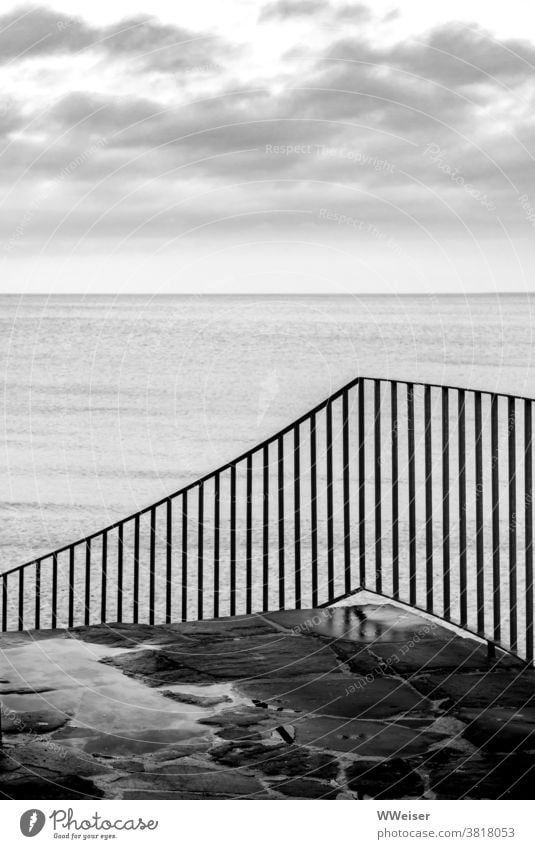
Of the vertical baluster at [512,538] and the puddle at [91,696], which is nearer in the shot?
the puddle at [91,696]

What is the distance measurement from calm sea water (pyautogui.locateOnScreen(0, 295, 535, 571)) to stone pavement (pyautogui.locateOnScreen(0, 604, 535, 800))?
16.1m

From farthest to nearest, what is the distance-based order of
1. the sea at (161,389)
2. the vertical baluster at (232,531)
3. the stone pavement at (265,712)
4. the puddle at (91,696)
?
the sea at (161,389), the vertical baluster at (232,531), the puddle at (91,696), the stone pavement at (265,712)

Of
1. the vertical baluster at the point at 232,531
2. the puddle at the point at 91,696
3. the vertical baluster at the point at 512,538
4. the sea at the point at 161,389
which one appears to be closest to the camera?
the puddle at the point at 91,696

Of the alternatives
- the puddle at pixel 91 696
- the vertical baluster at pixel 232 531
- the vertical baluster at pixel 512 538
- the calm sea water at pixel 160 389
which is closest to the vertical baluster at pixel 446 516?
the vertical baluster at pixel 512 538

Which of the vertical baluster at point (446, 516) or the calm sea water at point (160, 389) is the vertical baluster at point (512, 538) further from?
the calm sea water at point (160, 389)

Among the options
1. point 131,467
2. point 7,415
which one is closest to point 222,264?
point 131,467

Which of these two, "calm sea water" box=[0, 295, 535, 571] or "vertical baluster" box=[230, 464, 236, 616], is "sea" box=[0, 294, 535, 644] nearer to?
"calm sea water" box=[0, 295, 535, 571]

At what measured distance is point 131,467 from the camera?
34.8 meters

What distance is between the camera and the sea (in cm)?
3004

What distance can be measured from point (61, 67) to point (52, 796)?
6.14 meters

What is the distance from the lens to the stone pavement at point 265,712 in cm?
425

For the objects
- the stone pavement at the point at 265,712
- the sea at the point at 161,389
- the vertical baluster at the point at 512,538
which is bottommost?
the stone pavement at the point at 265,712

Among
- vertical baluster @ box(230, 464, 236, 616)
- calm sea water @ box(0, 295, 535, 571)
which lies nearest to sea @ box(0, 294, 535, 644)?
calm sea water @ box(0, 295, 535, 571)

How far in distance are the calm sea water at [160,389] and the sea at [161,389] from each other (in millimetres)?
104
